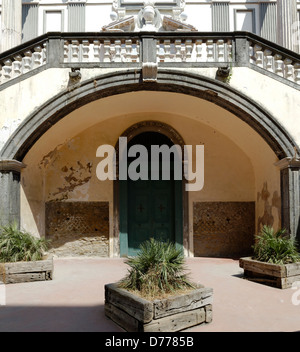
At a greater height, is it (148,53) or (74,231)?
(148,53)

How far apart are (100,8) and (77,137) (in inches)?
232

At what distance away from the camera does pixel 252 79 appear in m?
7.16

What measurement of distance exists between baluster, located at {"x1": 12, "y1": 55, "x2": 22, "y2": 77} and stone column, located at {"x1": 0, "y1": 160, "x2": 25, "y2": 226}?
1.97 meters

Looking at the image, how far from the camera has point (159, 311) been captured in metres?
3.37

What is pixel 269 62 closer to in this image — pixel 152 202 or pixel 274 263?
pixel 274 263

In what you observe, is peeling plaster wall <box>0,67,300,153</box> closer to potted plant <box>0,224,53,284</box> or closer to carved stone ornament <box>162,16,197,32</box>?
potted plant <box>0,224,53,284</box>

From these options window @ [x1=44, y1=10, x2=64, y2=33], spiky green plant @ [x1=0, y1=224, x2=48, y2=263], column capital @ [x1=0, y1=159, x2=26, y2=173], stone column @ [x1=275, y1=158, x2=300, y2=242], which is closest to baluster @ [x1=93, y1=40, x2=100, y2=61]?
column capital @ [x1=0, y1=159, x2=26, y2=173]

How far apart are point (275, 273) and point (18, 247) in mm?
4344

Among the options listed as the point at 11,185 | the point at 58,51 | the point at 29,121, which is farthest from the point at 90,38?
the point at 11,185

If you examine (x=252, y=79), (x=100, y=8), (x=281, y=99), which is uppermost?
(x=100, y=8)

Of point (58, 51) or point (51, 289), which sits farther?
point (58, 51)

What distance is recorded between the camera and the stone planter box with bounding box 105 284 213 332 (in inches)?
130

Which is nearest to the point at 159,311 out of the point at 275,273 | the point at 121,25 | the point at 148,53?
the point at 275,273

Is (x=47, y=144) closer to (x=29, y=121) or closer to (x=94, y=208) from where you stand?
(x=29, y=121)
